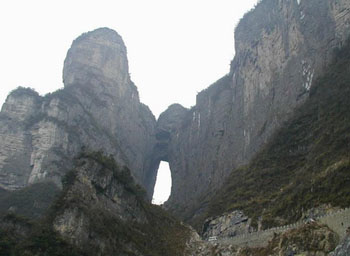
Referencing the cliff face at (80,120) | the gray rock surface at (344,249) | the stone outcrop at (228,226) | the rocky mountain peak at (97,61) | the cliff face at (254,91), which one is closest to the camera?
the gray rock surface at (344,249)

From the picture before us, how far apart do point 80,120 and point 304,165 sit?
170ft

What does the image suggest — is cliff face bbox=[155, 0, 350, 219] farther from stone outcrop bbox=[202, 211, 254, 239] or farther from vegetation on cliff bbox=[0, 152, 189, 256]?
vegetation on cliff bbox=[0, 152, 189, 256]

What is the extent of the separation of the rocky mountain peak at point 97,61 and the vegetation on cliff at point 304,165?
51114mm

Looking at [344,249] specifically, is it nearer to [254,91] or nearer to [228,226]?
[228,226]

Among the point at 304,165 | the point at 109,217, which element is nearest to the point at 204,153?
the point at 304,165

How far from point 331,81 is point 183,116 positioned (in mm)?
65526

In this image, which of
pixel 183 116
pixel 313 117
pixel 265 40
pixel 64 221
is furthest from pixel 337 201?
pixel 183 116

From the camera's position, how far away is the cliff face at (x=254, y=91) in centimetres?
7031

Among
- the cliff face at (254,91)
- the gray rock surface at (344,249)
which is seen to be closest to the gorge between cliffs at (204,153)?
the gray rock surface at (344,249)

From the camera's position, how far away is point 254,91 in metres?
85.1

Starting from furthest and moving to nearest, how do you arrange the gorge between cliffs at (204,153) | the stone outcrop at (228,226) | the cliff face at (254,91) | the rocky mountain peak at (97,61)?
the rocky mountain peak at (97,61)
the cliff face at (254,91)
the stone outcrop at (228,226)
the gorge between cliffs at (204,153)

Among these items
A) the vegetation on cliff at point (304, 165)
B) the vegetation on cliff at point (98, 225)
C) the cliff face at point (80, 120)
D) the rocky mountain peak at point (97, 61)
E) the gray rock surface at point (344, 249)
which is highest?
the rocky mountain peak at point (97, 61)

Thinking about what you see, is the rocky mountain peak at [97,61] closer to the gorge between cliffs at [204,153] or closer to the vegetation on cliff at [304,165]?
the gorge between cliffs at [204,153]

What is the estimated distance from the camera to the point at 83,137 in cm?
9100
